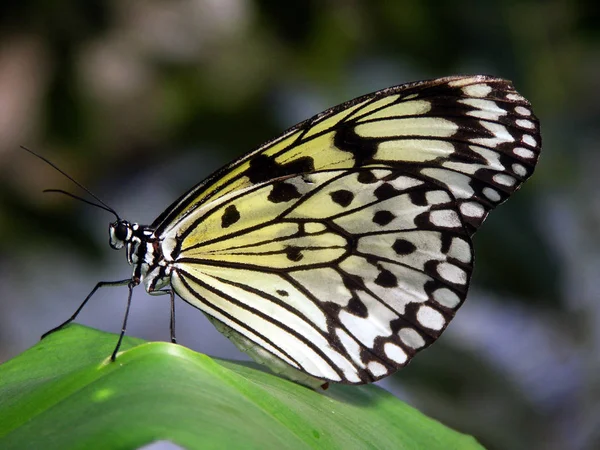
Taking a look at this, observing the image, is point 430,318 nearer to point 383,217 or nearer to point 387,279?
point 387,279

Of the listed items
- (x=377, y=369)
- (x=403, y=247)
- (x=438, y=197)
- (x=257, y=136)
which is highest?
(x=257, y=136)

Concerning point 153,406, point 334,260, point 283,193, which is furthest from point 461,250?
point 153,406

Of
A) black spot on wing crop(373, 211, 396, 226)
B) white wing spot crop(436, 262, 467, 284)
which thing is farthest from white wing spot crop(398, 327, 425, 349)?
black spot on wing crop(373, 211, 396, 226)

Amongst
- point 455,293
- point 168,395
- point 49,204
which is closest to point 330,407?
point 455,293

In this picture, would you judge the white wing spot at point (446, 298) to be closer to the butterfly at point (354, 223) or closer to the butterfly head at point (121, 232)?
the butterfly at point (354, 223)

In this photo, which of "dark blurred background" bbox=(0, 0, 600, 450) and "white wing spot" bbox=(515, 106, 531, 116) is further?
"dark blurred background" bbox=(0, 0, 600, 450)

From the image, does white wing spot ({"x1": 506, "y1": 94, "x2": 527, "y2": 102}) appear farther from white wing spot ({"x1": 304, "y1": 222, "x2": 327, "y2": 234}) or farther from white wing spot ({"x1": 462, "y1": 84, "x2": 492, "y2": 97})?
white wing spot ({"x1": 304, "y1": 222, "x2": 327, "y2": 234})

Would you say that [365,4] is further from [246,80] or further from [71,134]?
[71,134]
